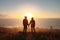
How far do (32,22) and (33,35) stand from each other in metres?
0.91

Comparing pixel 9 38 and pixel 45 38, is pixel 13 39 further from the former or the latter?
pixel 45 38

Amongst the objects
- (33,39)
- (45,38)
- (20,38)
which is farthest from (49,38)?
(20,38)

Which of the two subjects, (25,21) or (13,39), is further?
(25,21)

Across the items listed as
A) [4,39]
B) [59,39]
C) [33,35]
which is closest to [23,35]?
[33,35]

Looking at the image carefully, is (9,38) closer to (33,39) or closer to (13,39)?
(13,39)

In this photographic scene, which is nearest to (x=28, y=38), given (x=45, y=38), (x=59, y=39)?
(x=45, y=38)

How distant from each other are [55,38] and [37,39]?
3.97ft

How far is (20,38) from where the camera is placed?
11.4m

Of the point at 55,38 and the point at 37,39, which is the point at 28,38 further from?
the point at 55,38

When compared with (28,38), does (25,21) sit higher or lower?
higher

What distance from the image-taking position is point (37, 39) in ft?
37.0

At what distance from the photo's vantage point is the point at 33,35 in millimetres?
12156

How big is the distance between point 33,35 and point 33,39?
1.01 m

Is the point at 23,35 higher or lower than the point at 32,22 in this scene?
lower
